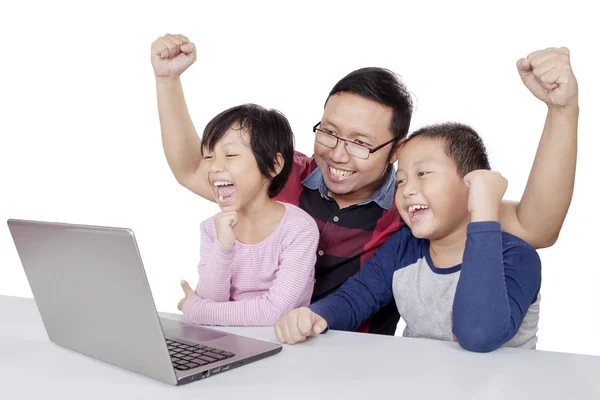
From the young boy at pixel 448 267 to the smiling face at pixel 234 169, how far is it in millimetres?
354

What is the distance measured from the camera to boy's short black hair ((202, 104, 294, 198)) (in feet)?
5.70

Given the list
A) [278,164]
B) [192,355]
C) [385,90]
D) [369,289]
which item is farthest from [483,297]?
[385,90]

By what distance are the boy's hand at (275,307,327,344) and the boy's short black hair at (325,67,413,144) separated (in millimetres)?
779

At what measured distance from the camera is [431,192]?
158 centimetres

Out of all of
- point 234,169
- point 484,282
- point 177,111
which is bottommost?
point 484,282

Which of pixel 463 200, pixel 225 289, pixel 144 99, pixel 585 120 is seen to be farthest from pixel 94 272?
pixel 144 99

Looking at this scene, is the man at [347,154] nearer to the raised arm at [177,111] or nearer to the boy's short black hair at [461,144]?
the raised arm at [177,111]

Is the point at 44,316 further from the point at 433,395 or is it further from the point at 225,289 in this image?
the point at 433,395

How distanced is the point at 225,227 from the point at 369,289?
412 millimetres

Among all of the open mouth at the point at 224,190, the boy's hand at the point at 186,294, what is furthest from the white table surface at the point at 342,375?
the open mouth at the point at 224,190

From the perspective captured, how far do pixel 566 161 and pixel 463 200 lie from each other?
0.81 ft

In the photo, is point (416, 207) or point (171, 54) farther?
point (171, 54)

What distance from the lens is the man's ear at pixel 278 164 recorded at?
5.86 feet

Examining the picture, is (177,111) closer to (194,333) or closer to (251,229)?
(251,229)
